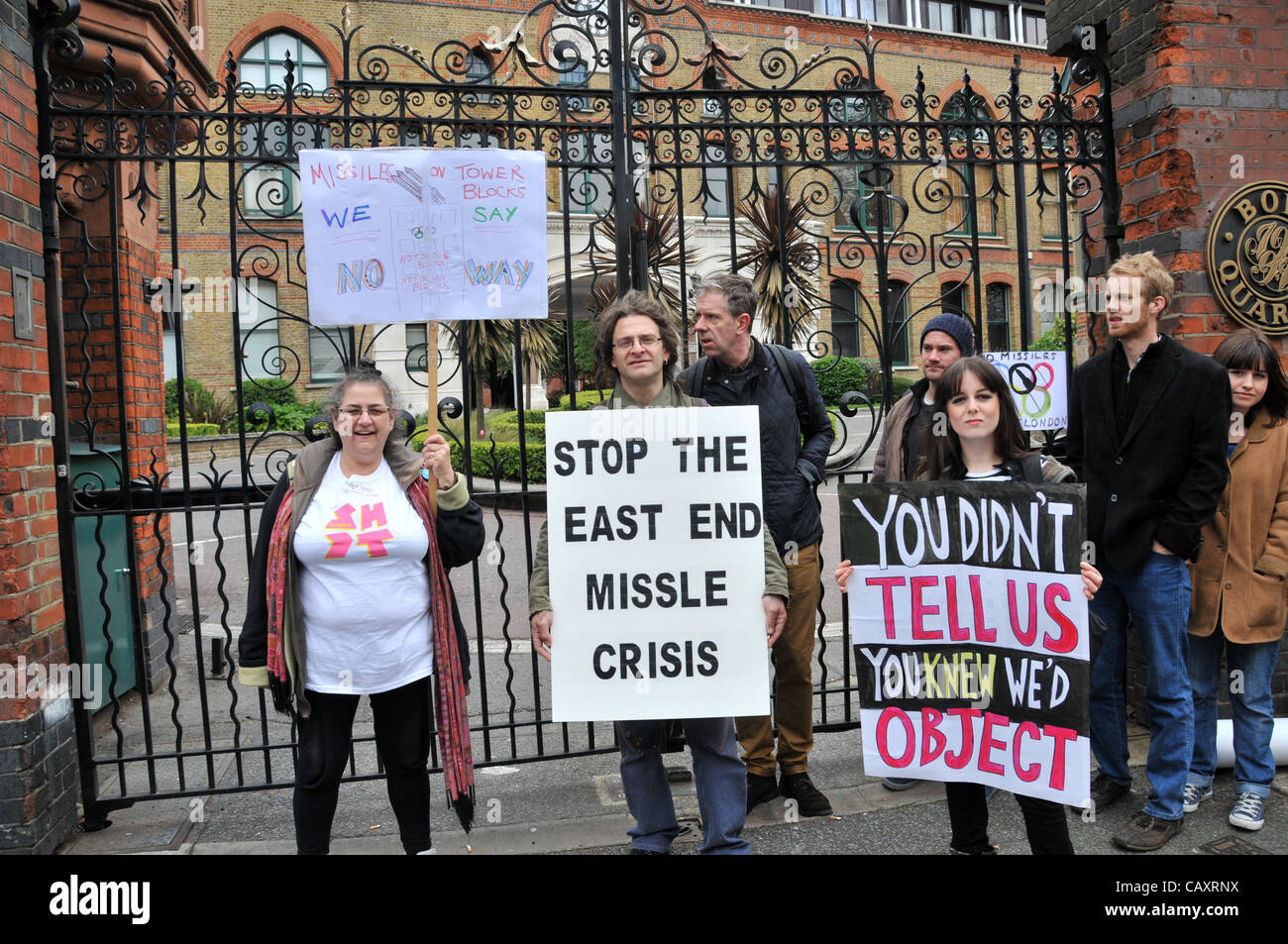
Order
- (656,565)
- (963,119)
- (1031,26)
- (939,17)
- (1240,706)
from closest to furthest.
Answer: (656,565)
(1240,706)
(963,119)
(939,17)
(1031,26)

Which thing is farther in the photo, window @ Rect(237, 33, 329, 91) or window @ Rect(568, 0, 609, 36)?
window @ Rect(237, 33, 329, 91)

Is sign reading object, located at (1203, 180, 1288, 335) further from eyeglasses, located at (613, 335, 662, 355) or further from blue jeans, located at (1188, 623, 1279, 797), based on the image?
eyeglasses, located at (613, 335, 662, 355)

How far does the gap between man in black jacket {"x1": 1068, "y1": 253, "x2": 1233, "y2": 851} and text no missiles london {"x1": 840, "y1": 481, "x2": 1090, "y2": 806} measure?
1.00m

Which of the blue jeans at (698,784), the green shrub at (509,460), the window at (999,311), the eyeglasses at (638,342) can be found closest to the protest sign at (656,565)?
the blue jeans at (698,784)

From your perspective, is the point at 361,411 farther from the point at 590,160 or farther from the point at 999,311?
the point at 999,311

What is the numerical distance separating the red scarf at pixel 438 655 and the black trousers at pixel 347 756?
0.08 metres

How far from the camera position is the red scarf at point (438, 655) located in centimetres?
300

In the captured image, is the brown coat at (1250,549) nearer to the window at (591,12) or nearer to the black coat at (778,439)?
the black coat at (778,439)

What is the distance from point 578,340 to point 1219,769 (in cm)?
1777

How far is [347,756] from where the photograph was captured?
10.4 ft

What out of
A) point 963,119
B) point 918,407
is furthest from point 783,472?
point 963,119

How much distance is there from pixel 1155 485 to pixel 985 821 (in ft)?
4.94

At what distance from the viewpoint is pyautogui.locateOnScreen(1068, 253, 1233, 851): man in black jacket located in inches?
139

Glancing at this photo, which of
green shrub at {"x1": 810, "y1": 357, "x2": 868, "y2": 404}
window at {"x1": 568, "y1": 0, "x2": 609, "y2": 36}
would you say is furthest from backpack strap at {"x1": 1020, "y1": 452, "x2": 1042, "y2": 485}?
green shrub at {"x1": 810, "y1": 357, "x2": 868, "y2": 404}
